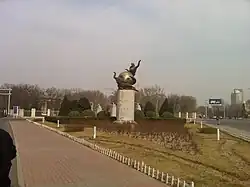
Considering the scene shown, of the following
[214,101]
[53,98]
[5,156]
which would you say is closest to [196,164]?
[5,156]

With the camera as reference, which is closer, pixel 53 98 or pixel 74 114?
pixel 74 114

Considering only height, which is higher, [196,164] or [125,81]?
[125,81]

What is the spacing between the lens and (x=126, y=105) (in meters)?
37.0

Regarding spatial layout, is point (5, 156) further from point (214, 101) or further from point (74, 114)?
point (214, 101)

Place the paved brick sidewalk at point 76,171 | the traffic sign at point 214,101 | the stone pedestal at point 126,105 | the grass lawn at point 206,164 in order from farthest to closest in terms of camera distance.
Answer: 1. the traffic sign at point 214,101
2. the stone pedestal at point 126,105
3. the grass lawn at point 206,164
4. the paved brick sidewalk at point 76,171

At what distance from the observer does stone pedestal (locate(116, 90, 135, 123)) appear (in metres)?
37.0

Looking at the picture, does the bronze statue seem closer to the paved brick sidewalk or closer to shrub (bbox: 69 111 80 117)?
shrub (bbox: 69 111 80 117)

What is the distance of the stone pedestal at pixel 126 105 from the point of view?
121 feet

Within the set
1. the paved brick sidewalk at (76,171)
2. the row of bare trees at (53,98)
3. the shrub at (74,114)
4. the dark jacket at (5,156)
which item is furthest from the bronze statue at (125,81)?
the row of bare trees at (53,98)

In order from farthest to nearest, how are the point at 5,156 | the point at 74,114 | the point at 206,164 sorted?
the point at 74,114
the point at 206,164
the point at 5,156

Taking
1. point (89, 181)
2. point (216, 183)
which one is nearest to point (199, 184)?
point (216, 183)

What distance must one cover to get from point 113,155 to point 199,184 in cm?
578

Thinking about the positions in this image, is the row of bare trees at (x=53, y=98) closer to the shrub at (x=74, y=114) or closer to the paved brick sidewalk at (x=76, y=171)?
the shrub at (x=74, y=114)

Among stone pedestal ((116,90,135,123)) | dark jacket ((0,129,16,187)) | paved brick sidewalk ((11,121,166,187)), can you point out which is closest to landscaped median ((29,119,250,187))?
paved brick sidewalk ((11,121,166,187))
